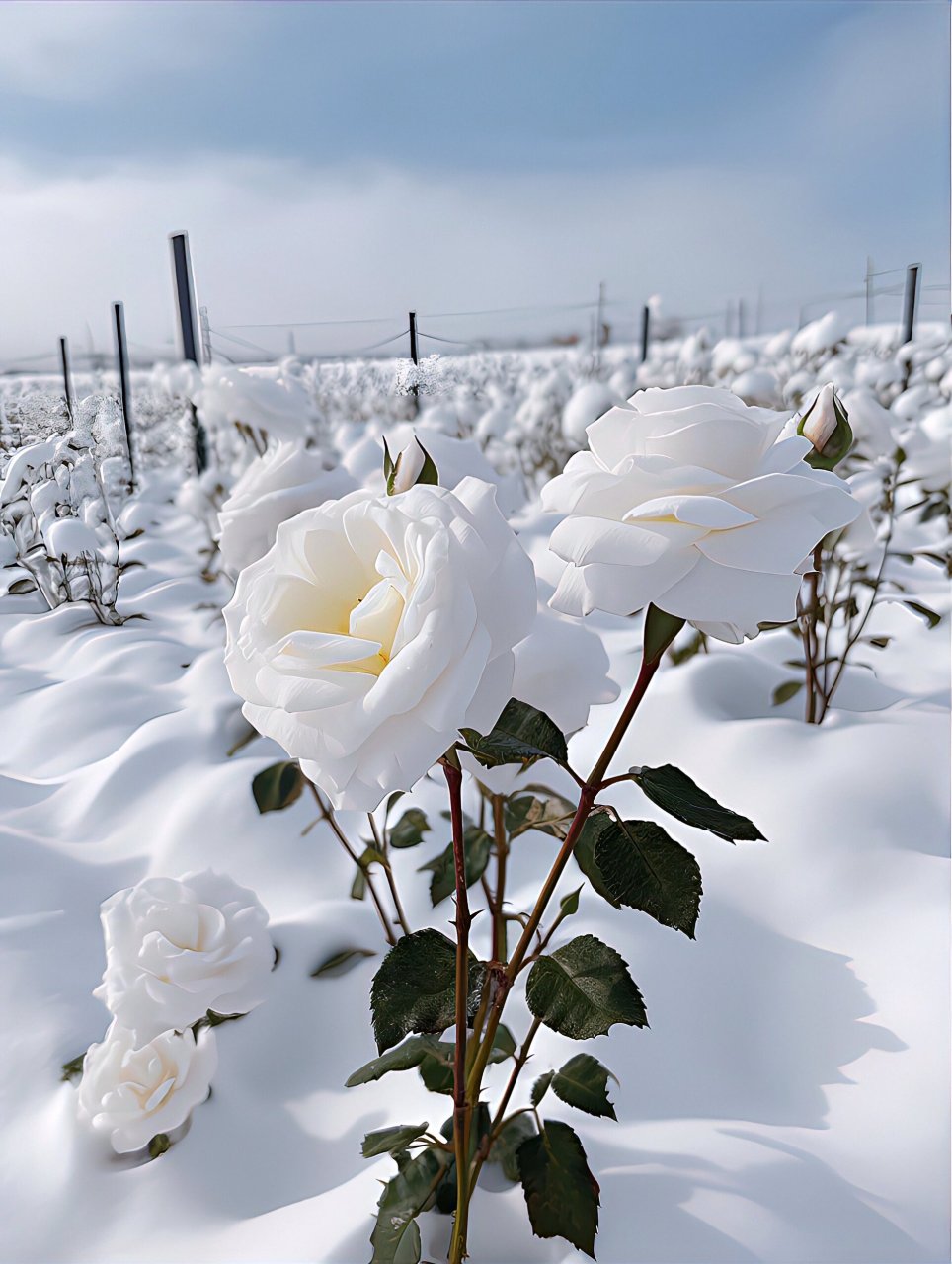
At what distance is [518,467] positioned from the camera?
253 cm

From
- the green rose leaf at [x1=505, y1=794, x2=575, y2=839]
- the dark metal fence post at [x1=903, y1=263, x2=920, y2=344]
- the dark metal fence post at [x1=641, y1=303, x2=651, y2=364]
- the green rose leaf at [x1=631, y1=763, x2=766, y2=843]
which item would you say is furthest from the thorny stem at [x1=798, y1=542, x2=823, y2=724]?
the dark metal fence post at [x1=903, y1=263, x2=920, y2=344]

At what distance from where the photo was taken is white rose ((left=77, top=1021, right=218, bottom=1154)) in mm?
619

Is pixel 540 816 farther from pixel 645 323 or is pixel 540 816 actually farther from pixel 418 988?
pixel 645 323

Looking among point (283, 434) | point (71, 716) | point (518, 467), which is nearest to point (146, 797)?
point (71, 716)

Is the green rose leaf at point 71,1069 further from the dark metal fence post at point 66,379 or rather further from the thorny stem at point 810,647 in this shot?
the thorny stem at point 810,647

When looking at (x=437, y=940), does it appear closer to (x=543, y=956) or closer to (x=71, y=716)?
(x=543, y=956)

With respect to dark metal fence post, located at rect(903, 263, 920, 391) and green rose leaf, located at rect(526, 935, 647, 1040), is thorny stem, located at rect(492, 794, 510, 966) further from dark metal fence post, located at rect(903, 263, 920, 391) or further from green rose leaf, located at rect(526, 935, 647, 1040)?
dark metal fence post, located at rect(903, 263, 920, 391)

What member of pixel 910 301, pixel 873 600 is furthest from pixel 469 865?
pixel 910 301

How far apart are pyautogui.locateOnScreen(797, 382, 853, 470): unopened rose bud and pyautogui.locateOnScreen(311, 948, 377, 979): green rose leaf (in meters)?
0.67

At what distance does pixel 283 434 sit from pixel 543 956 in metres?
0.68

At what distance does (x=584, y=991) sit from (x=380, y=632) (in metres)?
0.23

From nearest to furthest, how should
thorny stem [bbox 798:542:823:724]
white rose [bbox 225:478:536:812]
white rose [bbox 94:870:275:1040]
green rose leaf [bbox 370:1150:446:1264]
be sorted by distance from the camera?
white rose [bbox 225:478:536:812] < green rose leaf [bbox 370:1150:446:1264] < white rose [bbox 94:870:275:1040] < thorny stem [bbox 798:542:823:724]

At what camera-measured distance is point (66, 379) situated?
2.58 ft

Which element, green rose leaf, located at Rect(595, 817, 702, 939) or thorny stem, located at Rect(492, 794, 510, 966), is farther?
thorny stem, located at Rect(492, 794, 510, 966)
